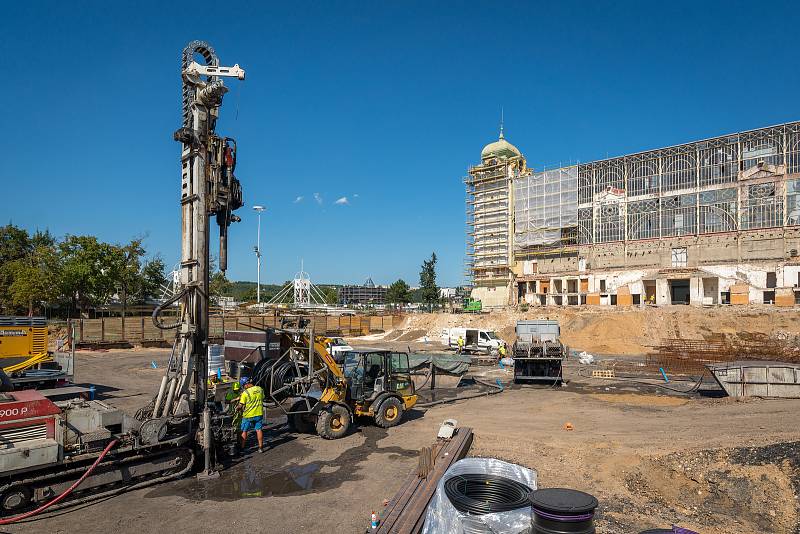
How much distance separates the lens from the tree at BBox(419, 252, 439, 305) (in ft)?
273

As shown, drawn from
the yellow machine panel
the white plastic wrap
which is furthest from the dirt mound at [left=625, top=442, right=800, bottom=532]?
the yellow machine panel

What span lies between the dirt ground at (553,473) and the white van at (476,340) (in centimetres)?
1929

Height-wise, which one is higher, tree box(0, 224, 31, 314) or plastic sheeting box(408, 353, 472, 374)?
tree box(0, 224, 31, 314)

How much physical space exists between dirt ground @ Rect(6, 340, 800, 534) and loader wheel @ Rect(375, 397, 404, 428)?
11.2 inches

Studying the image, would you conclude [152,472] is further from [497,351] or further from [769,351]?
[769,351]

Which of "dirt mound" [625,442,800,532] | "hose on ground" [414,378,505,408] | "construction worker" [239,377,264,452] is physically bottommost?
"hose on ground" [414,378,505,408]

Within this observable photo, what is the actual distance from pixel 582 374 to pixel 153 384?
2170cm

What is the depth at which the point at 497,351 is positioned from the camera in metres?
35.8

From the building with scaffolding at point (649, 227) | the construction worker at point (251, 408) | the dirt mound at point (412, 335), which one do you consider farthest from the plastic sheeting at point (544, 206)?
the construction worker at point (251, 408)

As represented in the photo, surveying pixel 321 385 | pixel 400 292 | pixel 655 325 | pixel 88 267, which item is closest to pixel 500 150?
pixel 400 292

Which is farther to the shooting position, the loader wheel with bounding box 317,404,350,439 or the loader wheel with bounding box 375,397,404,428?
the loader wheel with bounding box 375,397,404,428

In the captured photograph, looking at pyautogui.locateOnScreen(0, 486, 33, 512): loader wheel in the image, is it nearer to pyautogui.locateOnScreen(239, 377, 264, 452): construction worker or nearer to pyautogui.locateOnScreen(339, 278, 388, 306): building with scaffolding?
pyautogui.locateOnScreen(239, 377, 264, 452): construction worker

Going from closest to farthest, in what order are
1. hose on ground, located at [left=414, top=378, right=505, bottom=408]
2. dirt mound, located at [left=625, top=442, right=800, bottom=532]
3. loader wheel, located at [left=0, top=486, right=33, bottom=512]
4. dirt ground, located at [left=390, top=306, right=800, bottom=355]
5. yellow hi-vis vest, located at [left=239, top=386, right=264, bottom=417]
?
loader wheel, located at [left=0, top=486, right=33, bottom=512] → dirt mound, located at [left=625, top=442, right=800, bottom=532] → yellow hi-vis vest, located at [left=239, top=386, right=264, bottom=417] → hose on ground, located at [left=414, top=378, right=505, bottom=408] → dirt ground, located at [left=390, top=306, right=800, bottom=355]

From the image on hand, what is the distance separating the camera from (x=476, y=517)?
589 centimetres
